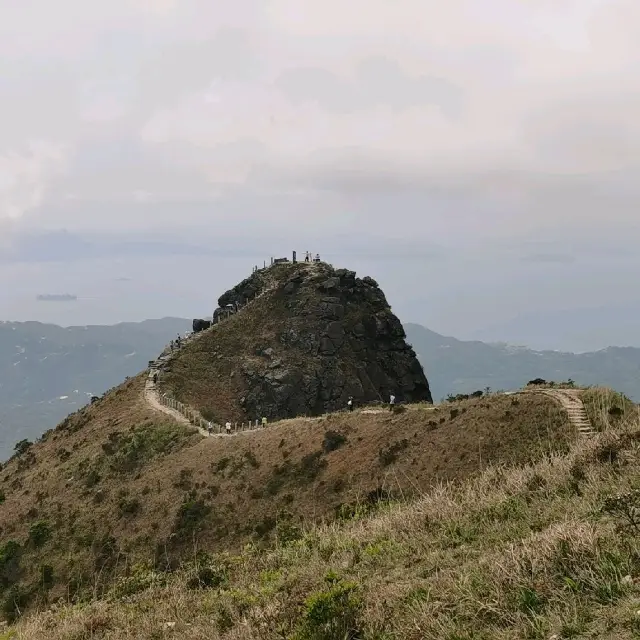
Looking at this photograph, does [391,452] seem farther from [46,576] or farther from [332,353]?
[332,353]

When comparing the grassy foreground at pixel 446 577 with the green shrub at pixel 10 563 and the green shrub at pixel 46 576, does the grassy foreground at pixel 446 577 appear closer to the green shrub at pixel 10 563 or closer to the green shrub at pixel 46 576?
the green shrub at pixel 46 576

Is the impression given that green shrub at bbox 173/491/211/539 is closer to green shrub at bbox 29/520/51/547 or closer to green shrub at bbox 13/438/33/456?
green shrub at bbox 29/520/51/547

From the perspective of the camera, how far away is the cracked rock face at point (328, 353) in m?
79.0

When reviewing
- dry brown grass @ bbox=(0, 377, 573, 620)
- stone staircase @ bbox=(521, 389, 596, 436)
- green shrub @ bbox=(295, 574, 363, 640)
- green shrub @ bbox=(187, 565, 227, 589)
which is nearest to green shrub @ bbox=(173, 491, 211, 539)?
dry brown grass @ bbox=(0, 377, 573, 620)

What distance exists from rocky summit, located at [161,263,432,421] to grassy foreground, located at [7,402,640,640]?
57946mm

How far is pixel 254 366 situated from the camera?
271 ft

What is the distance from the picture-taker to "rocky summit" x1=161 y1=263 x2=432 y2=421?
3086 inches

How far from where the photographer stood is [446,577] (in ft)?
32.0

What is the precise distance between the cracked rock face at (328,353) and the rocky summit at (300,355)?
14cm

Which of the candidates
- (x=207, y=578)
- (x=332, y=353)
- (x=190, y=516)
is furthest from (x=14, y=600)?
(x=332, y=353)

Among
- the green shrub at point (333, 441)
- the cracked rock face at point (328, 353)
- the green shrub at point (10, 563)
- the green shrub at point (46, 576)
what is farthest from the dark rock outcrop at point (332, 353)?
the green shrub at point (46, 576)

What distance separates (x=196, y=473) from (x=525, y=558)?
42.5 m

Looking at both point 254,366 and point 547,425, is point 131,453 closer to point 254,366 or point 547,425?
point 254,366

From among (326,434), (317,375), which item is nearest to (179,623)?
(326,434)
